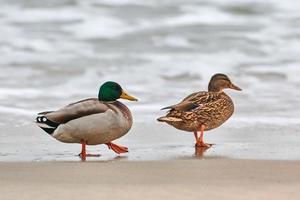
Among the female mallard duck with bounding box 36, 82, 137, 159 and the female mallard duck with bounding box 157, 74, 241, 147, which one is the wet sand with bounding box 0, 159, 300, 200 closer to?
the female mallard duck with bounding box 36, 82, 137, 159

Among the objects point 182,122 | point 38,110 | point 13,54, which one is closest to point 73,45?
point 13,54

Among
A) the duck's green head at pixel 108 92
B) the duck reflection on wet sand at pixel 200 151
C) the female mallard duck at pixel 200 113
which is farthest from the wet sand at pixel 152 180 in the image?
the female mallard duck at pixel 200 113

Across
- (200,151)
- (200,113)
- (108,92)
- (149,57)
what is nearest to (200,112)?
(200,113)

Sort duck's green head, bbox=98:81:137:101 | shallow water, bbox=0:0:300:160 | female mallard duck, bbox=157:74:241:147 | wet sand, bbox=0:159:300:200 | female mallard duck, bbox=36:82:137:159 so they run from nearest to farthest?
wet sand, bbox=0:159:300:200, female mallard duck, bbox=36:82:137:159, duck's green head, bbox=98:81:137:101, female mallard duck, bbox=157:74:241:147, shallow water, bbox=0:0:300:160

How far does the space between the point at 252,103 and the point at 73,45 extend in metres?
5.77

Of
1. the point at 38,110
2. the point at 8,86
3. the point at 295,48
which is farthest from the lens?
the point at 295,48

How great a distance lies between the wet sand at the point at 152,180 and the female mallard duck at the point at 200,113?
107cm

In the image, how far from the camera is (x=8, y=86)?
11.8 metres

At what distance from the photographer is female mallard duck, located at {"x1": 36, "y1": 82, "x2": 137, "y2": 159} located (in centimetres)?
764

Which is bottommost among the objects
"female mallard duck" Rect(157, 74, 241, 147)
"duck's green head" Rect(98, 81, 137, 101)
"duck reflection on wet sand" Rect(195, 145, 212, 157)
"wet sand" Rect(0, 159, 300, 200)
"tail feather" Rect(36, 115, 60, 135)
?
"wet sand" Rect(0, 159, 300, 200)

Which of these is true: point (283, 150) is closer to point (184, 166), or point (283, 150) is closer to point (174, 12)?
point (184, 166)

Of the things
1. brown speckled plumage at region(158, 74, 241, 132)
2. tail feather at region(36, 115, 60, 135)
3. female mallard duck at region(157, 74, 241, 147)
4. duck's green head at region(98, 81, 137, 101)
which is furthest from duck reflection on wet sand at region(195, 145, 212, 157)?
tail feather at region(36, 115, 60, 135)

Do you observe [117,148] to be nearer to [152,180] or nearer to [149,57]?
[152,180]

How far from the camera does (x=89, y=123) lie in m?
7.65
